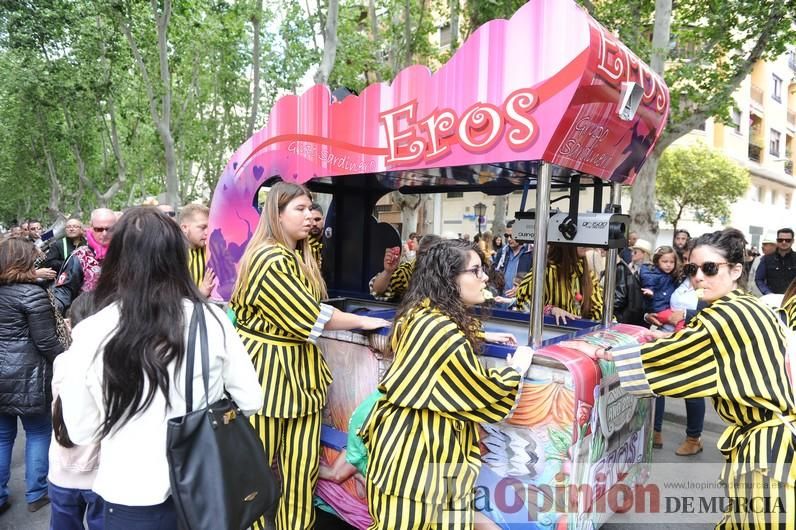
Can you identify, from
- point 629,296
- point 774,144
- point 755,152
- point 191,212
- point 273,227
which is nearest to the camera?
point 273,227

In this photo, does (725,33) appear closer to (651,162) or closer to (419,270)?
(651,162)

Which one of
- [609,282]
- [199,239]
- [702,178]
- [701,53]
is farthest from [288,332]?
[702,178]

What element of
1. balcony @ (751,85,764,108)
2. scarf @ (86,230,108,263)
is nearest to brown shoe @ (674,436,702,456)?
scarf @ (86,230,108,263)

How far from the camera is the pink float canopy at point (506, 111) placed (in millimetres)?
2334

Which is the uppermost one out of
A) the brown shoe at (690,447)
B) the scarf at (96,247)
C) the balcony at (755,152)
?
the balcony at (755,152)

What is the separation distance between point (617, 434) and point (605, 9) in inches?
395

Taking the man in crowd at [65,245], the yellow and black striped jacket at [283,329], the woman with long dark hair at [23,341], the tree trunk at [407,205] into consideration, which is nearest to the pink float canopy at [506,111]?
the yellow and black striped jacket at [283,329]

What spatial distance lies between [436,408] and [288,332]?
2.97ft

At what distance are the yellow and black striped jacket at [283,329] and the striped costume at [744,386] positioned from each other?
157cm

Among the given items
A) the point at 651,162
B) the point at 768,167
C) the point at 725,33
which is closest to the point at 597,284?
the point at 651,162

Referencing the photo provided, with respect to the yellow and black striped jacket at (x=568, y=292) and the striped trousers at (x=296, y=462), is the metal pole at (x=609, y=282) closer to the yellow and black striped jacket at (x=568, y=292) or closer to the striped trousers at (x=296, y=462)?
the yellow and black striped jacket at (x=568, y=292)

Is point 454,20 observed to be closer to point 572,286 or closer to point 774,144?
point 572,286

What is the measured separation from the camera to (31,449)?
3.37 metres

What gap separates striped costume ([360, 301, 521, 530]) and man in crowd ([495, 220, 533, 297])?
328cm
